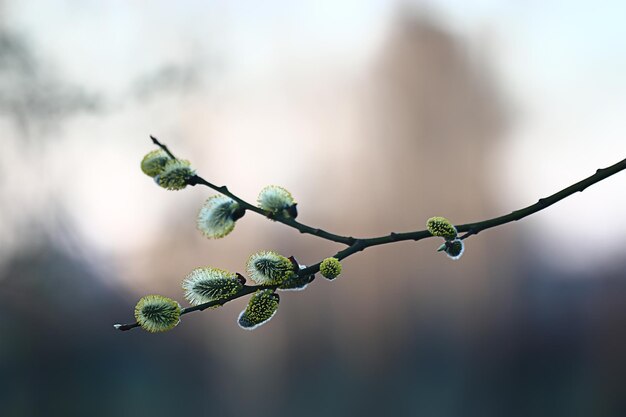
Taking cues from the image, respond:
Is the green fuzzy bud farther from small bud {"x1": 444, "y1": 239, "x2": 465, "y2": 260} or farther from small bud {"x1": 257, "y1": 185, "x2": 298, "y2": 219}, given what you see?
small bud {"x1": 444, "y1": 239, "x2": 465, "y2": 260}

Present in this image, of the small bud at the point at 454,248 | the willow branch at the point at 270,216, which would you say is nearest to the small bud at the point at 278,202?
the willow branch at the point at 270,216

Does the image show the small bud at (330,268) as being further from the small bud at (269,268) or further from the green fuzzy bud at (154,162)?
the green fuzzy bud at (154,162)

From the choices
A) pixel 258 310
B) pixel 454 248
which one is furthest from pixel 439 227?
pixel 258 310

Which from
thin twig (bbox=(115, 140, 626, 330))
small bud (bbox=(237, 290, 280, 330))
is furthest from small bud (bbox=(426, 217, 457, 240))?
small bud (bbox=(237, 290, 280, 330))

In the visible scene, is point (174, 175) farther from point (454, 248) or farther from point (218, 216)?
point (454, 248)

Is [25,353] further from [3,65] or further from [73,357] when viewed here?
[3,65]
